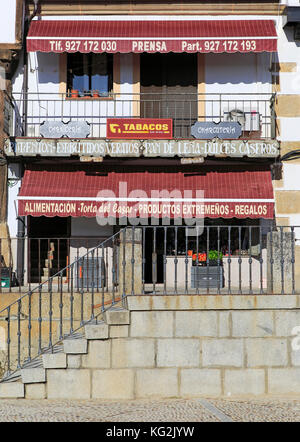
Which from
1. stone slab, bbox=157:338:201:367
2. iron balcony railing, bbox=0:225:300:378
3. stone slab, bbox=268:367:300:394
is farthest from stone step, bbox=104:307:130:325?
stone slab, bbox=268:367:300:394

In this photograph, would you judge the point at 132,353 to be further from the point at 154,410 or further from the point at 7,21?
the point at 7,21

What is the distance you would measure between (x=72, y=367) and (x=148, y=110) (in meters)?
8.37

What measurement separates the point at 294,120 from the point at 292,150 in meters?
0.80

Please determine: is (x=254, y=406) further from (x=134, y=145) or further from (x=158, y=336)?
(x=134, y=145)

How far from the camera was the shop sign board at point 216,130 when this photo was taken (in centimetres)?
1434

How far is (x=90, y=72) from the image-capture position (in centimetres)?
1533

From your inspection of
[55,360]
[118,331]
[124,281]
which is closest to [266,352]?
[118,331]

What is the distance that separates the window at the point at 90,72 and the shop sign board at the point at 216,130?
2.70 metres

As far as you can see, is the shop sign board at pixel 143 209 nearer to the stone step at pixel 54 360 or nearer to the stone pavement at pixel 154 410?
the stone step at pixel 54 360

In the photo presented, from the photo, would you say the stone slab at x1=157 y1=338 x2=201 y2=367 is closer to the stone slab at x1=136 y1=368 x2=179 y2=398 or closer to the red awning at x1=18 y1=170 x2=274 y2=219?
the stone slab at x1=136 y1=368 x2=179 y2=398

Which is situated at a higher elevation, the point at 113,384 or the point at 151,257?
the point at 151,257

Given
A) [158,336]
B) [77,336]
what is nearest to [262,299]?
[158,336]

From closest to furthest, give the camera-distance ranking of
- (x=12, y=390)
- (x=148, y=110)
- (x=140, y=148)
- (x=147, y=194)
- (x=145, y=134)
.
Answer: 1. (x=12, y=390)
2. (x=147, y=194)
3. (x=140, y=148)
4. (x=145, y=134)
5. (x=148, y=110)

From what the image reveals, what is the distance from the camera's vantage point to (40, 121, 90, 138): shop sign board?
47.1 feet
